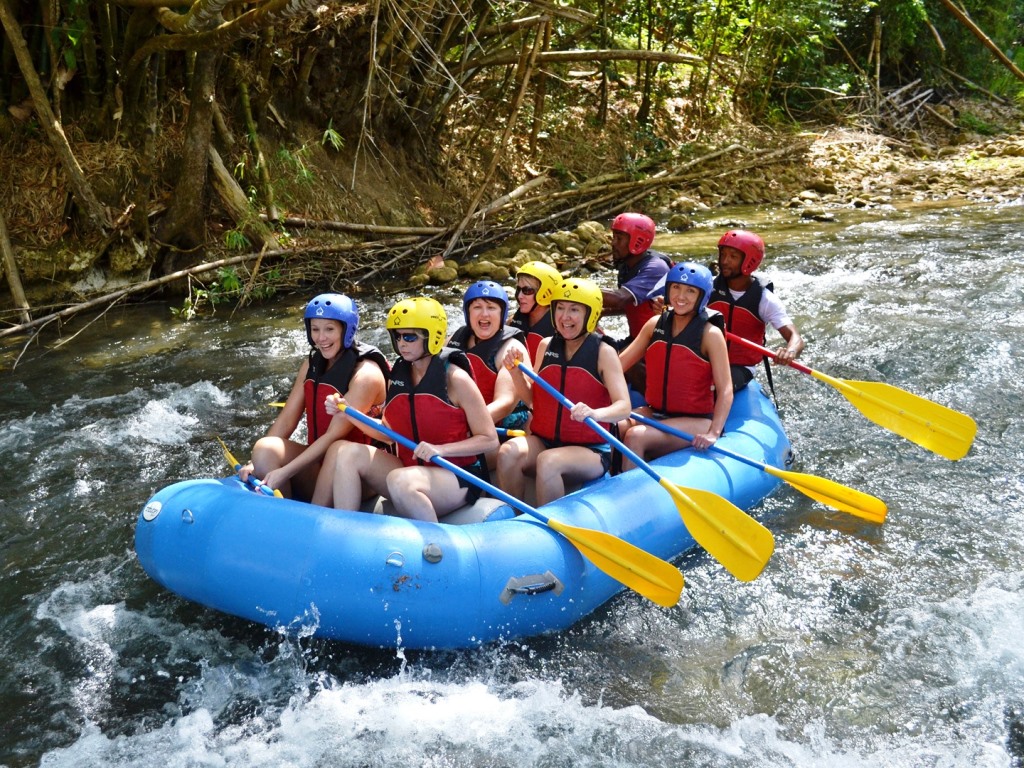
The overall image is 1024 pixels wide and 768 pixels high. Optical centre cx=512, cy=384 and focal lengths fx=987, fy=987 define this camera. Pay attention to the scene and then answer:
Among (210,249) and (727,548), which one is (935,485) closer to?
(727,548)

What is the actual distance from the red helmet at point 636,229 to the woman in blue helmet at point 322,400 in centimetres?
172

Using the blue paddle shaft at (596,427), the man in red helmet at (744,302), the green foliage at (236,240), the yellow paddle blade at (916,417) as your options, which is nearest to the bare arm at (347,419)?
the blue paddle shaft at (596,427)

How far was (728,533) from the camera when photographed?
374 centimetres

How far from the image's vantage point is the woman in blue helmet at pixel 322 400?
3844 mm

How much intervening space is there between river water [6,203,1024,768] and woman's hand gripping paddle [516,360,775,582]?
222mm

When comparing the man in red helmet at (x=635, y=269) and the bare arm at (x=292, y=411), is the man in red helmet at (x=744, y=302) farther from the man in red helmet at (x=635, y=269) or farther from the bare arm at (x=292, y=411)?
the bare arm at (x=292, y=411)

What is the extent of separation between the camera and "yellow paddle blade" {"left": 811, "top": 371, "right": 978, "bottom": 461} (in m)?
4.62

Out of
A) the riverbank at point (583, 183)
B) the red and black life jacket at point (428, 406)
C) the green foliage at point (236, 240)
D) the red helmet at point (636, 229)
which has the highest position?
the red helmet at point (636, 229)

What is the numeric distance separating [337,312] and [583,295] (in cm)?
100

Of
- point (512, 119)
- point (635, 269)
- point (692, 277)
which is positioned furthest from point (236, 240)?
point (692, 277)

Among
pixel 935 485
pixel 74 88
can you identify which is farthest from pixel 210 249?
pixel 935 485

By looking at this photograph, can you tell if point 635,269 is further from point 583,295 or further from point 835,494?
point 835,494

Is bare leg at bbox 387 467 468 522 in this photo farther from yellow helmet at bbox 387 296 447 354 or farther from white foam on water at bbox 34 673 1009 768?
white foam on water at bbox 34 673 1009 768

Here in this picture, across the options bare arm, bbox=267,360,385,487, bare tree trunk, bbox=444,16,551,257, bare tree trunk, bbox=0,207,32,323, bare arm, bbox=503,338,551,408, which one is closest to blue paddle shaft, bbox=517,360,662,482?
bare arm, bbox=503,338,551,408
